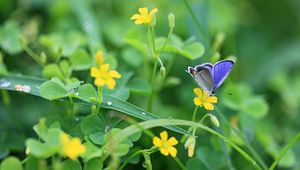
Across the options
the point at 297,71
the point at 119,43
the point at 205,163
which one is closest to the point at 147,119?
the point at 205,163

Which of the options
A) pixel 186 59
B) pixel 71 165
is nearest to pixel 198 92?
pixel 71 165

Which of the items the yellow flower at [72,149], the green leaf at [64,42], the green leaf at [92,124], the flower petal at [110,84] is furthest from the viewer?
the green leaf at [64,42]

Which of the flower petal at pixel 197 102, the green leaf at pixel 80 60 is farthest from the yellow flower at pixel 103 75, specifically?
the green leaf at pixel 80 60

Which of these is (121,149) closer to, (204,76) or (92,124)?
(92,124)

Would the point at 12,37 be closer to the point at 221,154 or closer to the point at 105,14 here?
the point at 105,14

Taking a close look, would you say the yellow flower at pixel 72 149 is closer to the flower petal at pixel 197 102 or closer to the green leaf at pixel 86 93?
the green leaf at pixel 86 93
